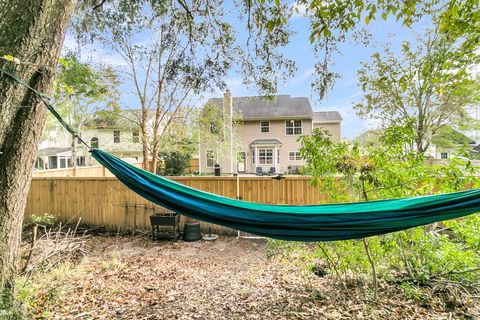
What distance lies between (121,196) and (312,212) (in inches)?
179

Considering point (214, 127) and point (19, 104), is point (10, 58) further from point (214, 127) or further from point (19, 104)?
point (214, 127)

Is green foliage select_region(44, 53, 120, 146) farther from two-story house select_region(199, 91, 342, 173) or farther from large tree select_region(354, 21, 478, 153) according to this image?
large tree select_region(354, 21, 478, 153)

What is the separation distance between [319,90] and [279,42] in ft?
3.10

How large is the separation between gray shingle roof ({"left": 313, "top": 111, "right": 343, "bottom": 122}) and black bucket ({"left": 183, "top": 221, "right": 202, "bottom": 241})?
13.1 m

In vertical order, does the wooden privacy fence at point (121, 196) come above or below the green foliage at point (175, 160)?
below

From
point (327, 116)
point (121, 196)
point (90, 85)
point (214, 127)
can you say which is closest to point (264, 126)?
point (327, 116)

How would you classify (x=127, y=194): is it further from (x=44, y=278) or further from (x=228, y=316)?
(x=228, y=316)

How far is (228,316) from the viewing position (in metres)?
1.80

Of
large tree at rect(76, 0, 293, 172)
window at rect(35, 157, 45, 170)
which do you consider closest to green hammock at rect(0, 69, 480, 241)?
large tree at rect(76, 0, 293, 172)

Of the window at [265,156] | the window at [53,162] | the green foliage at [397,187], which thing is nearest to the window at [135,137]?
the window at [265,156]

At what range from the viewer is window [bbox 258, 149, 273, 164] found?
1394 cm

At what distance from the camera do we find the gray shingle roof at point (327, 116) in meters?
15.7

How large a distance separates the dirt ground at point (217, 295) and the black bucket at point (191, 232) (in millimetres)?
927

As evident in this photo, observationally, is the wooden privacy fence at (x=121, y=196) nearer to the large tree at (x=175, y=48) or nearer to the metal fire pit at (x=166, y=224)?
the metal fire pit at (x=166, y=224)
